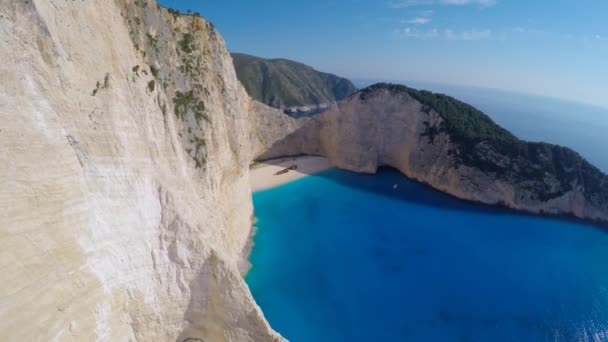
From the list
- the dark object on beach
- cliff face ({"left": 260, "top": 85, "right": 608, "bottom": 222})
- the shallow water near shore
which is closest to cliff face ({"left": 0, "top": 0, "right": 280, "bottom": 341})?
the shallow water near shore

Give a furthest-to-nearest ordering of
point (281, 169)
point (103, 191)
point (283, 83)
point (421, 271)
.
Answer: point (283, 83), point (281, 169), point (421, 271), point (103, 191)

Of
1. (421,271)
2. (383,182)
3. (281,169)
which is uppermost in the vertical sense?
(281,169)

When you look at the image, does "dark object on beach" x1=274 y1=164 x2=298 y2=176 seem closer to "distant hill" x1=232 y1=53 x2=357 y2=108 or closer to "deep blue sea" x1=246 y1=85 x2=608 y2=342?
"deep blue sea" x1=246 y1=85 x2=608 y2=342

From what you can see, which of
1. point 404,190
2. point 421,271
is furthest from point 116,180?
point 404,190

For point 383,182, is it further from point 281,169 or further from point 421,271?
point 421,271

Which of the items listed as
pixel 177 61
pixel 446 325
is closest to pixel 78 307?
pixel 177 61

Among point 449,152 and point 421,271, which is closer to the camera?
point 421,271

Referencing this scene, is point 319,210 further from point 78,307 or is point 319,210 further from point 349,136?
point 78,307

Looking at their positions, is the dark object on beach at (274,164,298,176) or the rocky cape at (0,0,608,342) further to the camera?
the dark object on beach at (274,164,298,176)
